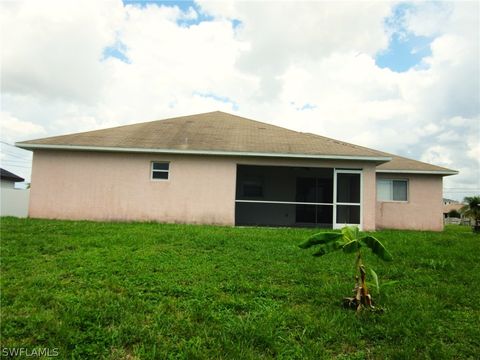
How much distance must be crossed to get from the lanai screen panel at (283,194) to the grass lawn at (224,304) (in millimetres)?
9589

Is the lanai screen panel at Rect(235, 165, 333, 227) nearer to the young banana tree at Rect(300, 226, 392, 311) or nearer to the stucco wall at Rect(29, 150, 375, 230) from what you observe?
the stucco wall at Rect(29, 150, 375, 230)

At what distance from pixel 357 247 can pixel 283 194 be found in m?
13.3

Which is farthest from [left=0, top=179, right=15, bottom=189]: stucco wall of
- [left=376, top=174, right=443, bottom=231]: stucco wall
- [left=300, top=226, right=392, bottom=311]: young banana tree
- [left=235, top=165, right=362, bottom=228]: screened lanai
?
[left=300, top=226, right=392, bottom=311]: young banana tree

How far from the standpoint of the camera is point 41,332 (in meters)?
3.37

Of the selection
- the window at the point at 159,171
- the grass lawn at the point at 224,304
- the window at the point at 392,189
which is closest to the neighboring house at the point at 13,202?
the window at the point at 159,171

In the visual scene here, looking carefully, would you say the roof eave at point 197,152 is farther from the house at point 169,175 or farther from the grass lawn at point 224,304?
the grass lawn at point 224,304

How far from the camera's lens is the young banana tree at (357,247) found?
4.05 m

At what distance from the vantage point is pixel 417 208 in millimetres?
14906

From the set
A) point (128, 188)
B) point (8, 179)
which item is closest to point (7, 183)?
point (8, 179)

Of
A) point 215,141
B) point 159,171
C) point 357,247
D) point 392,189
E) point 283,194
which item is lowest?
point 357,247

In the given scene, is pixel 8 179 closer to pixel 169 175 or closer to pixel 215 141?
pixel 169 175

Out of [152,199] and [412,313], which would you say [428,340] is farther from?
[152,199]

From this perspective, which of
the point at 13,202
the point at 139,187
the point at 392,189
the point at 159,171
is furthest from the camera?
the point at 13,202

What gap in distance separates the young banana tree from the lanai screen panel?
12.5 m
